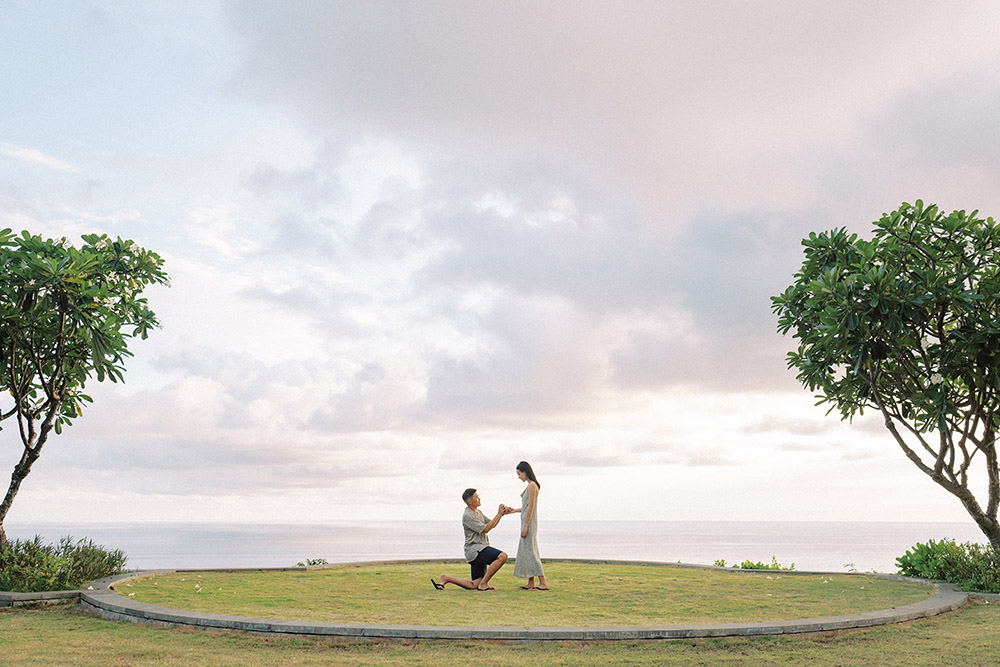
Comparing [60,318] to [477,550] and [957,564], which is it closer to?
[477,550]

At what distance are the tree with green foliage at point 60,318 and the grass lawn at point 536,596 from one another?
4.44 m

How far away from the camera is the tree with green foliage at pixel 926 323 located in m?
15.4

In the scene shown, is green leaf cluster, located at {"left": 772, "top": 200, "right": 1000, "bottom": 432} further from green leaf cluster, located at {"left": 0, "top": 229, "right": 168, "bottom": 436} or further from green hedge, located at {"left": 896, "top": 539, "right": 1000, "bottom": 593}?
green leaf cluster, located at {"left": 0, "top": 229, "right": 168, "bottom": 436}

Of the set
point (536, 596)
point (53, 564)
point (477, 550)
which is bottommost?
point (536, 596)

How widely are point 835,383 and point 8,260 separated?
17.6m

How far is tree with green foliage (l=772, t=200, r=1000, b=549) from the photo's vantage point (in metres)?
15.4

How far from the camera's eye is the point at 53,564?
13375 millimetres

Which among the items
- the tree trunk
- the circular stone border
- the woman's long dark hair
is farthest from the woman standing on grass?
the tree trunk

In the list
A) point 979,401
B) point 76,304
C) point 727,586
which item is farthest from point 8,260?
point 979,401

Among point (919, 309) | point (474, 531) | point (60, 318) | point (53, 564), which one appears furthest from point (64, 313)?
point (919, 309)

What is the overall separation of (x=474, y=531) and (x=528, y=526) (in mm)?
945

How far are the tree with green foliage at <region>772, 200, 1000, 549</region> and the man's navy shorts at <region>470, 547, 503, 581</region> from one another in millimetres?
7901

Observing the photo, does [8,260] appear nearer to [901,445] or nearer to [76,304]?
[76,304]

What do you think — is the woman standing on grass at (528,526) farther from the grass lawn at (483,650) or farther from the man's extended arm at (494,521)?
the grass lawn at (483,650)
